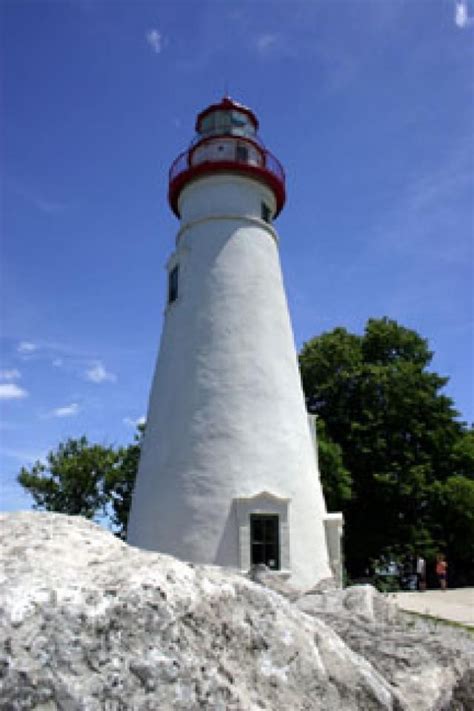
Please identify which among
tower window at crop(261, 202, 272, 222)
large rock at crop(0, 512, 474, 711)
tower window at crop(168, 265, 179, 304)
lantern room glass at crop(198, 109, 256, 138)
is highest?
lantern room glass at crop(198, 109, 256, 138)

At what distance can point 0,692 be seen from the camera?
7.02ft

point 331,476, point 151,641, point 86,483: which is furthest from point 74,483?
point 151,641

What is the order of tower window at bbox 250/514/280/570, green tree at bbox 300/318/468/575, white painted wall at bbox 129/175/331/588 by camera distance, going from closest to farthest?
tower window at bbox 250/514/280/570 < white painted wall at bbox 129/175/331/588 < green tree at bbox 300/318/468/575

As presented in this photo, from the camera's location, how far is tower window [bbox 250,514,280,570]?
41.8 feet

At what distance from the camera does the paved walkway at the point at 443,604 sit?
1359cm

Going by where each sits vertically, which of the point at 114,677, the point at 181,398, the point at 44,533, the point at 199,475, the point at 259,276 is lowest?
the point at 114,677

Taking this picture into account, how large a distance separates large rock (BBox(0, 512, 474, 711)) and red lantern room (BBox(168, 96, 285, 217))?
47.1 ft

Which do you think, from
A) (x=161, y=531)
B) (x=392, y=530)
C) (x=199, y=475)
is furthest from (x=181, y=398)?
(x=392, y=530)

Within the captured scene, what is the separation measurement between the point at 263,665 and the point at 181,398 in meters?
11.5

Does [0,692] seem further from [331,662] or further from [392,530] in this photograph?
[392,530]

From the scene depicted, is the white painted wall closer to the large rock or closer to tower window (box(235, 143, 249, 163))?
tower window (box(235, 143, 249, 163))

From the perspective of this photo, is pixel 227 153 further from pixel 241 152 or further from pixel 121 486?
pixel 121 486

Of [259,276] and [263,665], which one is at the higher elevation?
[259,276]

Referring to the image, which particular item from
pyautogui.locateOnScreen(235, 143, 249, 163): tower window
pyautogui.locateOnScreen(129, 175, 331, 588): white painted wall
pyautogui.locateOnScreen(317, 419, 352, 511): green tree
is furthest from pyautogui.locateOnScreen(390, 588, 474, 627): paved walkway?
pyautogui.locateOnScreen(235, 143, 249, 163): tower window
